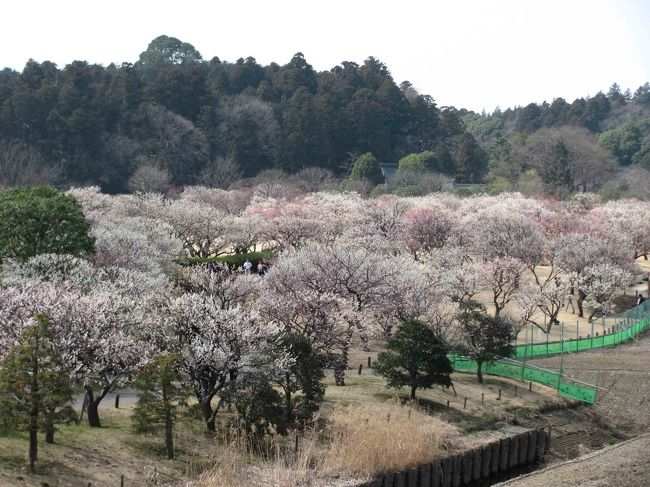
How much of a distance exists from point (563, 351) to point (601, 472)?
1394cm

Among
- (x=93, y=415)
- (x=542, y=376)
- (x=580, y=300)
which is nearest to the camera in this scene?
(x=93, y=415)

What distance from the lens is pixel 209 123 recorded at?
9338cm

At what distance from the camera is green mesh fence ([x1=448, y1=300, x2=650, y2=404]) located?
27312 mm

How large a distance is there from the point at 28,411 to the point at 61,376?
1013 mm

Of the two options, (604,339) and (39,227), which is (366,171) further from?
(39,227)

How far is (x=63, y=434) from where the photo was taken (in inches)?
742

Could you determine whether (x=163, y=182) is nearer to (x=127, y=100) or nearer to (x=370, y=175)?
(x=127, y=100)

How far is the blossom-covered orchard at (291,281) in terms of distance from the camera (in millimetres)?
19953

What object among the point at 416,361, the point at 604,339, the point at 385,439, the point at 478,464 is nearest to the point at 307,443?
the point at 385,439

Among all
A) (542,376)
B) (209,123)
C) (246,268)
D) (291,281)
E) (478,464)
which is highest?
(209,123)

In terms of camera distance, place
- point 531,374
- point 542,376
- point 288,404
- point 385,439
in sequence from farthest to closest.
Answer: point 531,374 → point 542,376 → point 288,404 → point 385,439

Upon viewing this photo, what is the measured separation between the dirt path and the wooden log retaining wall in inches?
74.6

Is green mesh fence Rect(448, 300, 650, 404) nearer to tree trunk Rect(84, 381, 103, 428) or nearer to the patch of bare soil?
the patch of bare soil

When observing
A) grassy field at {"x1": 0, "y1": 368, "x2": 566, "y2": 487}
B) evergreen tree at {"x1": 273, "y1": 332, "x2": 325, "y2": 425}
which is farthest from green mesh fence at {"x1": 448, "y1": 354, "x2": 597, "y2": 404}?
evergreen tree at {"x1": 273, "y1": 332, "x2": 325, "y2": 425}
